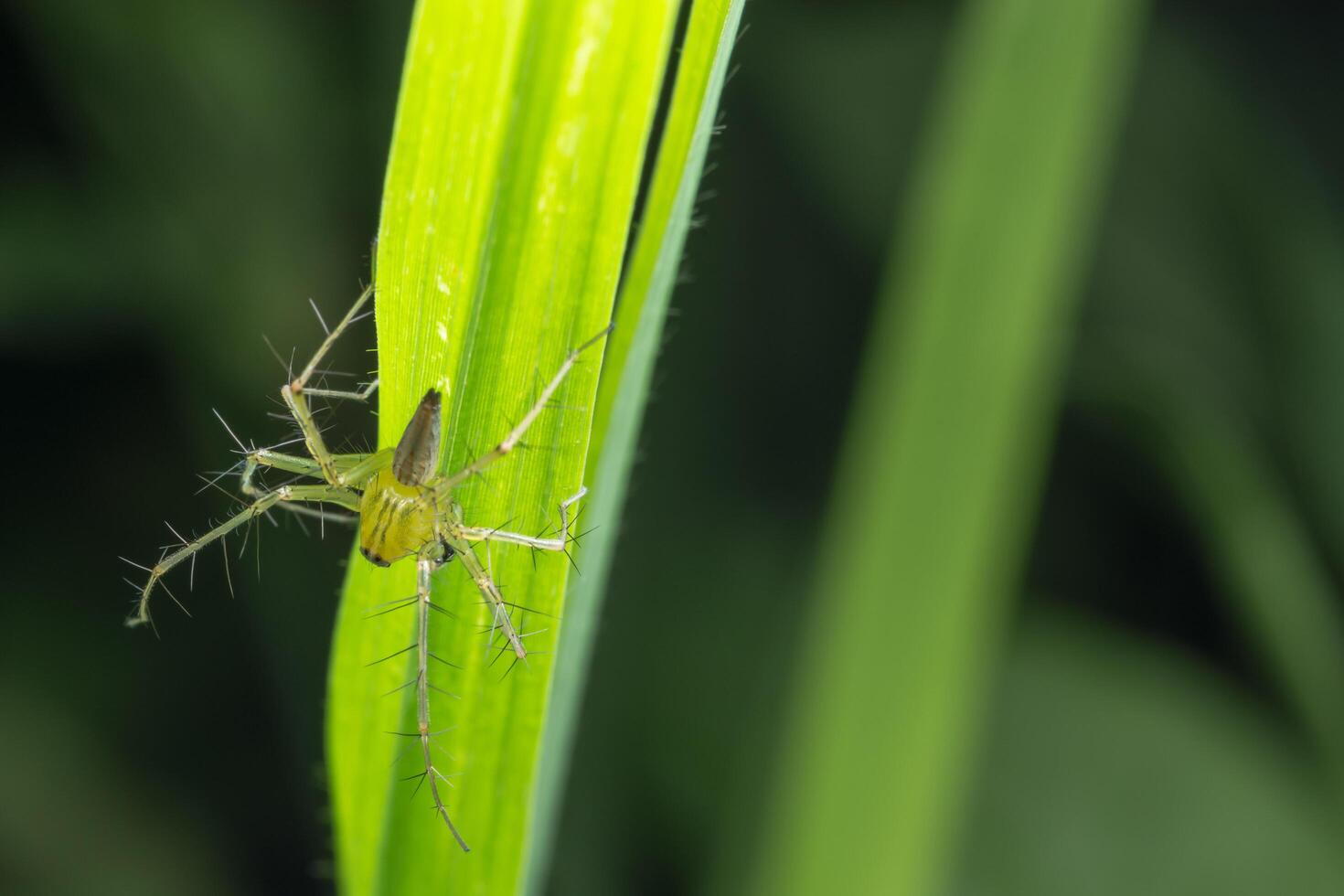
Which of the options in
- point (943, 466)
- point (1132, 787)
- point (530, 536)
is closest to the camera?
point (530, 536)

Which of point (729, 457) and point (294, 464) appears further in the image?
point (729, 457)

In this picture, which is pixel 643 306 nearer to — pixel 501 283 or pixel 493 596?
pixel 501 283

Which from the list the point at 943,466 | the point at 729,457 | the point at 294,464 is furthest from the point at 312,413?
the point at 729,457

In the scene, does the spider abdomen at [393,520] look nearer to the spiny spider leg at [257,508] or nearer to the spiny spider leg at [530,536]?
the spiny spider leg at [530,536]

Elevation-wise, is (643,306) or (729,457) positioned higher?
(643,306)

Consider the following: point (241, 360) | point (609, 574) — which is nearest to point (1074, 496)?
point (609, 574)

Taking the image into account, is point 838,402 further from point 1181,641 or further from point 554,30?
point 554,30
